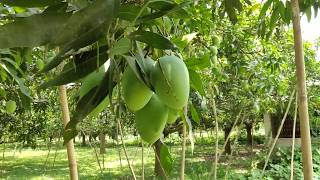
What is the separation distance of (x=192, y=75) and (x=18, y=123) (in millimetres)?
5626

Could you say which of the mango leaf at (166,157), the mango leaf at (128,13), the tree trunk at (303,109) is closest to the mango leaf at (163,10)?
the mango leaf at (128,13)

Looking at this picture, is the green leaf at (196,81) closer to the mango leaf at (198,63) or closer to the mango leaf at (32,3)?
the mango leaf at (198,63)

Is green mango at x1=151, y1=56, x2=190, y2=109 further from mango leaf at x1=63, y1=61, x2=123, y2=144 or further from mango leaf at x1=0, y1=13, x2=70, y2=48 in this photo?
mango leaf at x1=0, y1=13, x2=70, y2=48

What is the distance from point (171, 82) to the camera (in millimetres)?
549

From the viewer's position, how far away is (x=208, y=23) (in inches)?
55.4

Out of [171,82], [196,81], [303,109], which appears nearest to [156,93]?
[171,82]

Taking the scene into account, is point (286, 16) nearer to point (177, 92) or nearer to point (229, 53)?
point (177, 92)

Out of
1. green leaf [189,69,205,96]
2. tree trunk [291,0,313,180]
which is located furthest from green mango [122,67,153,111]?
tree trunk [291,0,313,180]

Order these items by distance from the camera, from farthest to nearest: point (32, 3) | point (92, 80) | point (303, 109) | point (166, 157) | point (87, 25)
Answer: point (303, 109)
point (166, 157)
point (92, 80)
point (32, 3)
point (87, 25)

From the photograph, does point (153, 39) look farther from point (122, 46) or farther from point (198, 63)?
point (198, 63)

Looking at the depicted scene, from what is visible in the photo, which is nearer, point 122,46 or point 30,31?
point 30,31

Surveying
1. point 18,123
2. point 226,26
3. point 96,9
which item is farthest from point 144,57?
point 18,123

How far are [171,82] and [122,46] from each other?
0.25 ft

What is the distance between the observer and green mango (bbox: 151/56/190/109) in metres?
0.55
